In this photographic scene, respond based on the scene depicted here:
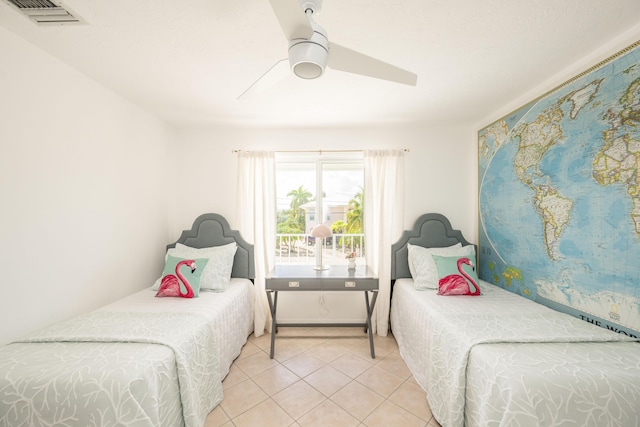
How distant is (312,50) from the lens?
1056mm

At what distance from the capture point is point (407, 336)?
2418 millimetres

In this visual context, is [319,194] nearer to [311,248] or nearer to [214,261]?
[311,248]

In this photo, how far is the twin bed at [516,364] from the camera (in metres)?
1.14

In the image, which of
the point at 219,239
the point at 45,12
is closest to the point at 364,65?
the point at 45,12

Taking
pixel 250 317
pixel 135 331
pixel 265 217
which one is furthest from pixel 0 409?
pixel 265 217

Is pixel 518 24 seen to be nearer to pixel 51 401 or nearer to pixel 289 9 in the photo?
pixel 289 9

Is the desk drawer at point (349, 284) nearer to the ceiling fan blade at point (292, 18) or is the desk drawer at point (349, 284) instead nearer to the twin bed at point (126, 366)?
the twin bed at point (126, 366)

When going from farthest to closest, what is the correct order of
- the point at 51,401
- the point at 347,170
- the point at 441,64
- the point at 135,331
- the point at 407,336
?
the point at 347,170 < the point at 407,336 < the point at 441,64 < the point at 135,331 < the point at 51,401

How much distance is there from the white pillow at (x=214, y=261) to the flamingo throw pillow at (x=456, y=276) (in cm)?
200

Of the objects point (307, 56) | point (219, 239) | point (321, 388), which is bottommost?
point (321, 388)

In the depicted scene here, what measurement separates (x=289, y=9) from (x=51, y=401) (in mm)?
1846

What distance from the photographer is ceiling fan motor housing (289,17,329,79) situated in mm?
1052

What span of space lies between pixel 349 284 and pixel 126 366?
1.77 metres

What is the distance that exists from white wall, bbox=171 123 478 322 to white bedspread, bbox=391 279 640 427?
110cm
